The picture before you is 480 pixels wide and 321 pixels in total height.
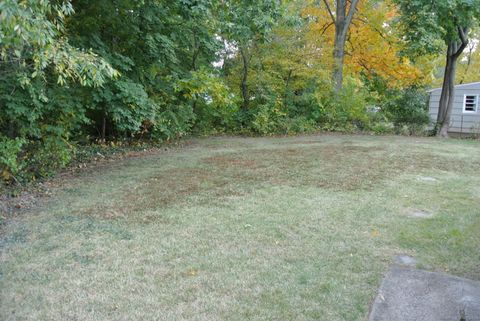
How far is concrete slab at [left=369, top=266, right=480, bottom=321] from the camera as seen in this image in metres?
2.50

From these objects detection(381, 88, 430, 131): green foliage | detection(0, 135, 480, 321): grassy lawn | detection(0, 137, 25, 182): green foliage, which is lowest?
detection(0, 135, 480, 321): grassy lawn

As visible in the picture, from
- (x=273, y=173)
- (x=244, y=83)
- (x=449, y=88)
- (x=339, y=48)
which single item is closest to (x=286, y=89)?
(x=244, y=83)

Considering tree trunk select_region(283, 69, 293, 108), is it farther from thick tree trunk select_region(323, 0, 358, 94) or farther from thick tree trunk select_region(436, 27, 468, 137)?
thick tree trunk select_region(436, 27, 468, 137)

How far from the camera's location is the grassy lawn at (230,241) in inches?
107

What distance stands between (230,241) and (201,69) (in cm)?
772

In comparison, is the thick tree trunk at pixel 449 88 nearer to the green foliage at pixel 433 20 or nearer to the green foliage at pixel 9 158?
the green foliage at pixel 433 20

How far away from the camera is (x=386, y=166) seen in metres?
7.48

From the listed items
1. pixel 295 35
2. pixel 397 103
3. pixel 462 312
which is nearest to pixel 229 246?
pixel 462 312

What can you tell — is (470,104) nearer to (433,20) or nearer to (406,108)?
(406,108)

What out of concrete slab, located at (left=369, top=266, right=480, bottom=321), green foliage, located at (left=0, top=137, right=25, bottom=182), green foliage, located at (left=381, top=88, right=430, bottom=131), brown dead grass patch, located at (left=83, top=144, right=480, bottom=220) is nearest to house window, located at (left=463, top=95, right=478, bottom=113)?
green foliage, located at (left=381, top=88, right=430, bottom=131)

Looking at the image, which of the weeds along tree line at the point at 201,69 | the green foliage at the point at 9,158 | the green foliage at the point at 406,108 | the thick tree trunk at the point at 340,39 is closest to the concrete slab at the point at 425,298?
the weeds along tree line at the point at 201,69

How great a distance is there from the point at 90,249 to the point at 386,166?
5712 millimetres

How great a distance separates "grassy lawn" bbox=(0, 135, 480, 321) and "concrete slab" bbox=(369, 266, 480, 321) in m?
0.11

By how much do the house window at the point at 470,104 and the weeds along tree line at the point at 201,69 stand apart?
1866 millimetres
